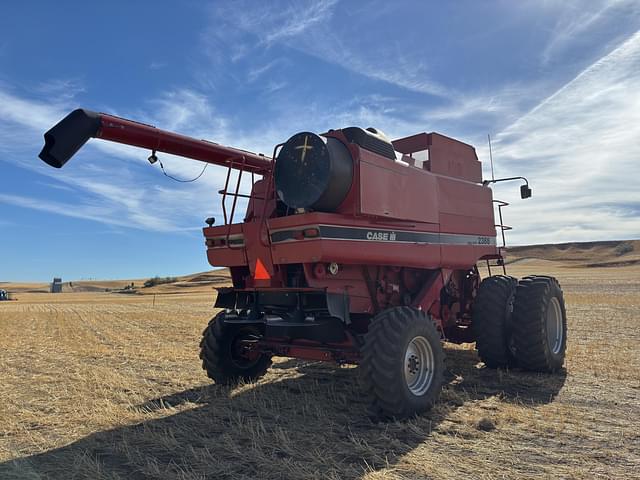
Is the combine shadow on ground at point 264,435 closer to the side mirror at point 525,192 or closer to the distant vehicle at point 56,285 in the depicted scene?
the side mirror at point 525,192

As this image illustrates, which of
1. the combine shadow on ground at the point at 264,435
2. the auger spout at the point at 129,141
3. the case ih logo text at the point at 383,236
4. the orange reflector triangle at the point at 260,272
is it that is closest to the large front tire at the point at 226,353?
the combine shadow on ground at the point at 264,435

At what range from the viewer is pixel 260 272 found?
636cm

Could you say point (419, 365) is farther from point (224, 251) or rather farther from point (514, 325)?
point (224, 251)

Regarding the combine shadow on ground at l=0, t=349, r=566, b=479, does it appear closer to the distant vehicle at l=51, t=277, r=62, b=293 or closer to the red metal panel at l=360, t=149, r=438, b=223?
the red metal panel at l=360, t=149, r=438, b=223

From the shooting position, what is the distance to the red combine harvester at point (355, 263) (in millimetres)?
5637

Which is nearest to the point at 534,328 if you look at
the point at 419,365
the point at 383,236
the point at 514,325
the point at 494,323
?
the point at 514,325

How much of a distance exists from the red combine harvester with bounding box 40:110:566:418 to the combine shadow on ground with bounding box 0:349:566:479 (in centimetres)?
44

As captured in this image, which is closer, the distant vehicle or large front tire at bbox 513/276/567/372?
large front tire at bbox 513/276/567/372

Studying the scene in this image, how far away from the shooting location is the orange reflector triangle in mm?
6289

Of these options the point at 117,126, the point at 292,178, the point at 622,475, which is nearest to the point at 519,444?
the point at 622,475

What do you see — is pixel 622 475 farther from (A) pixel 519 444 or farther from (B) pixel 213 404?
(B) pixel 213 404

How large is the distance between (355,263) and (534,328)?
3.24m

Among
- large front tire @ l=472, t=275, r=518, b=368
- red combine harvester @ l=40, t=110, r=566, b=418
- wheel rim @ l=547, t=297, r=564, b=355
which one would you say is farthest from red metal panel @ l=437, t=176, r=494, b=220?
wheel rim @ l=547, t=297, r=564, b=355

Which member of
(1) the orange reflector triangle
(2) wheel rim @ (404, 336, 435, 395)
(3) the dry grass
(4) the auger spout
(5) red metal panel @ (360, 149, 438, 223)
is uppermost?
(4) the auger spout
